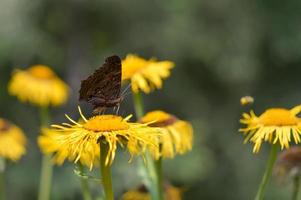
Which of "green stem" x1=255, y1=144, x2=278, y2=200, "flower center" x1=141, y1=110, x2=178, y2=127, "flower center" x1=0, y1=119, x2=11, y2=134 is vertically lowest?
"green stem" x1=255, y1=144, x2=278, y2=200

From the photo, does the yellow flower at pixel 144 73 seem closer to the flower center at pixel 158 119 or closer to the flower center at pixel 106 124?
the flower center at pixel 158 119

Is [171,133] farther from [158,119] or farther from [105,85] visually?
[105,85]

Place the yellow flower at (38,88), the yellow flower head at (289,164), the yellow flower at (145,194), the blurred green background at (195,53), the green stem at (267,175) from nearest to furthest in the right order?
the green stem at (267,175), the yellow flower head at (289,164), the yellow flower at (145,194), the yellow flower at (38,88), the blurred green background at (195,53)

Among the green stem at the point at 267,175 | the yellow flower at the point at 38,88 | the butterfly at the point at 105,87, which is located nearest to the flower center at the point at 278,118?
the green stem at the point at 267,175

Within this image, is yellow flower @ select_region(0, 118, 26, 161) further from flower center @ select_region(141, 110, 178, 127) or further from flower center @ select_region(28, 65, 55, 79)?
flower center @ select_region(141, 110, 178, 127)

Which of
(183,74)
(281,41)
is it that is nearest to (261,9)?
(281,41)

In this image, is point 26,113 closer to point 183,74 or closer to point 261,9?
point 183,74

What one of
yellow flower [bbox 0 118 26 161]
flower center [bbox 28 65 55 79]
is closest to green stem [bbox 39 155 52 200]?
yellow flower [bbox 0 118 26 161]

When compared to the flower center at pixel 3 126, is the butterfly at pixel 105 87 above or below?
below
